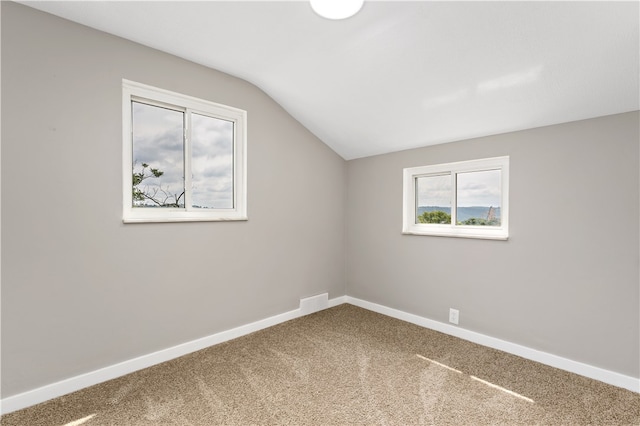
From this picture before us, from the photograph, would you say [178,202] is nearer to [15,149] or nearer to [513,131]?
[15,149]

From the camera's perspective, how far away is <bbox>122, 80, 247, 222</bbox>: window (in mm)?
2260

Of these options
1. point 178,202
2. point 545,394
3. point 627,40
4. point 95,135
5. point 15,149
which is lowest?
point 545,394

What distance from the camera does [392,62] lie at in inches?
84.4

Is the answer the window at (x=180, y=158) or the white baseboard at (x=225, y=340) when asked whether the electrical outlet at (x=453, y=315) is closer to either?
the white baseboard at (x=225, y=340)

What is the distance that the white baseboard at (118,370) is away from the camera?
177 cm

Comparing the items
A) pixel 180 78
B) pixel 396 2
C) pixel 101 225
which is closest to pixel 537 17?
pixel 396 2

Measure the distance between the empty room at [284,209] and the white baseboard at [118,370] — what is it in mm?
14

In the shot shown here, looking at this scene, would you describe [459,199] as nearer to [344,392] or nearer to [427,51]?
[427,51]

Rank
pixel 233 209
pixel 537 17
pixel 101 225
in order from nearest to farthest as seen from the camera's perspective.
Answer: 1. pixel 537 17
2. pixel 101 225
3. pixel 233 209

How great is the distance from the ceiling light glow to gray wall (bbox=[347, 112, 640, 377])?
64.6 inches

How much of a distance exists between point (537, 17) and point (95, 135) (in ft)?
9.02

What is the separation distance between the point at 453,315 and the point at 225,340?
2.13 metres

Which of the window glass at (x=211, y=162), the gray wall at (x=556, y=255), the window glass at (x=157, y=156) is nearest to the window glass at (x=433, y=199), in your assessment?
the gray wall at (x=556, y=255)

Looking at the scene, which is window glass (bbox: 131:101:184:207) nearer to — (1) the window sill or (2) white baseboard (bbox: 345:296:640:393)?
(1) the window sill
